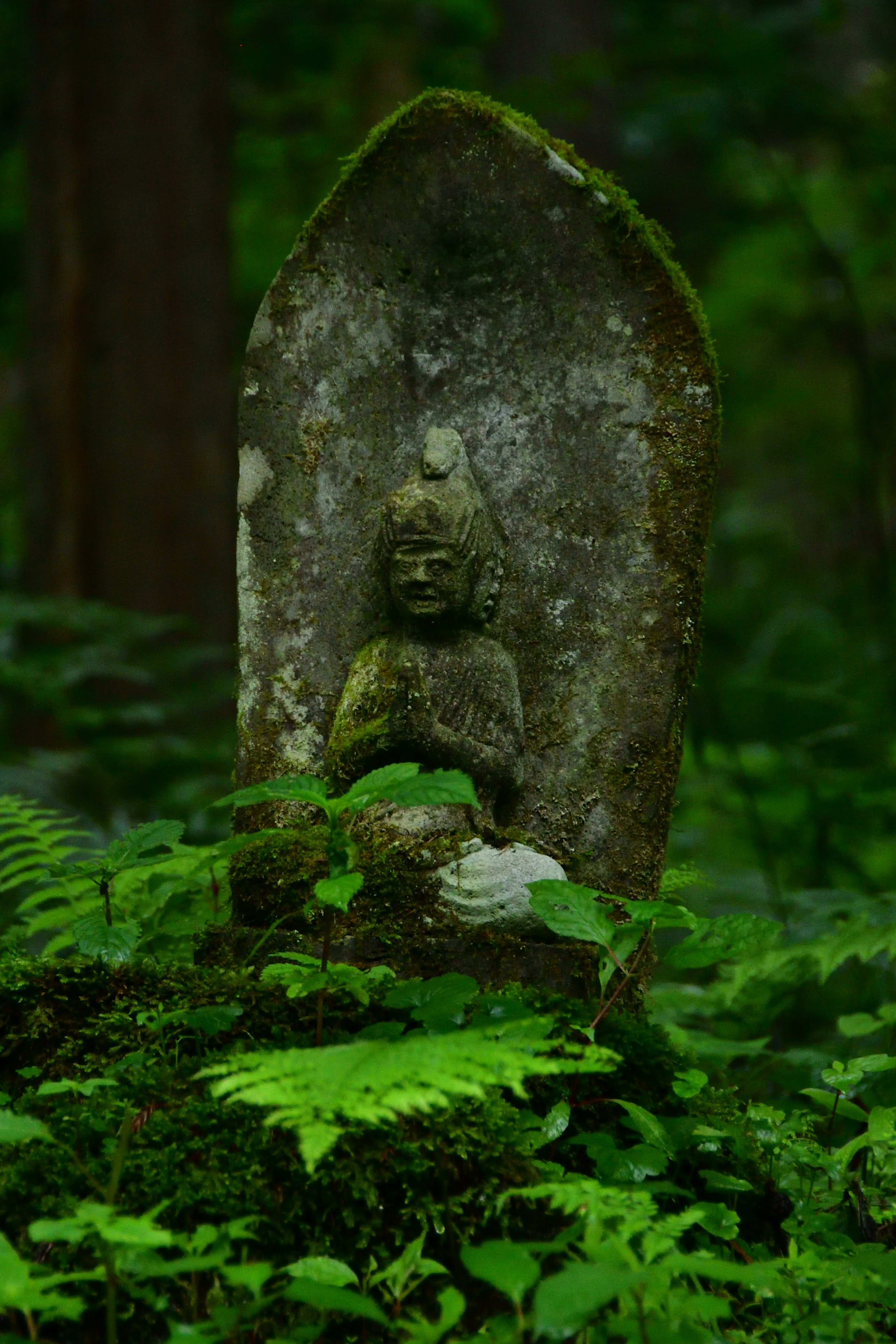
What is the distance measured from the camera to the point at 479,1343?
6.89 feet

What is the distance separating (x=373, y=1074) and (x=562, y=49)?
1240 centimetres

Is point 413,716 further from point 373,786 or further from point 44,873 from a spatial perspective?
point 44,873

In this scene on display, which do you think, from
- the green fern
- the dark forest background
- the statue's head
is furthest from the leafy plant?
the dark forest background

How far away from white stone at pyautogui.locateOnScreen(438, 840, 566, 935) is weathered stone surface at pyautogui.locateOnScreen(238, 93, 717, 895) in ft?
1.00

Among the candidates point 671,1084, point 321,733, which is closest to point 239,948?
point 321,733

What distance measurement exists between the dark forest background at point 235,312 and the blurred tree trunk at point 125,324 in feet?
0.06

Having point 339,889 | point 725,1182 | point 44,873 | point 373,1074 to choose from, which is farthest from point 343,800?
point 44,873

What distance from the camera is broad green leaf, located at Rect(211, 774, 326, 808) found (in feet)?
8.20

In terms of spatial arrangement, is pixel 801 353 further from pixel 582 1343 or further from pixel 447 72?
pixel 582 1343

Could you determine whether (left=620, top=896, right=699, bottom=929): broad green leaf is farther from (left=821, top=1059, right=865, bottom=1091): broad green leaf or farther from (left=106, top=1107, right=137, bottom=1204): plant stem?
(left=106, top=1107, right=137, bottom=1204): plant stem

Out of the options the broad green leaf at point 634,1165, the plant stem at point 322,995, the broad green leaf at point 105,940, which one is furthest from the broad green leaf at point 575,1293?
the broad green leaf at point 105,940

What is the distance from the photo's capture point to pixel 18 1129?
6.70ft

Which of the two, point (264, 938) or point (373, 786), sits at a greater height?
point (373, 786)

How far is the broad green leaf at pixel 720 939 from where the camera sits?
276 centimetres
